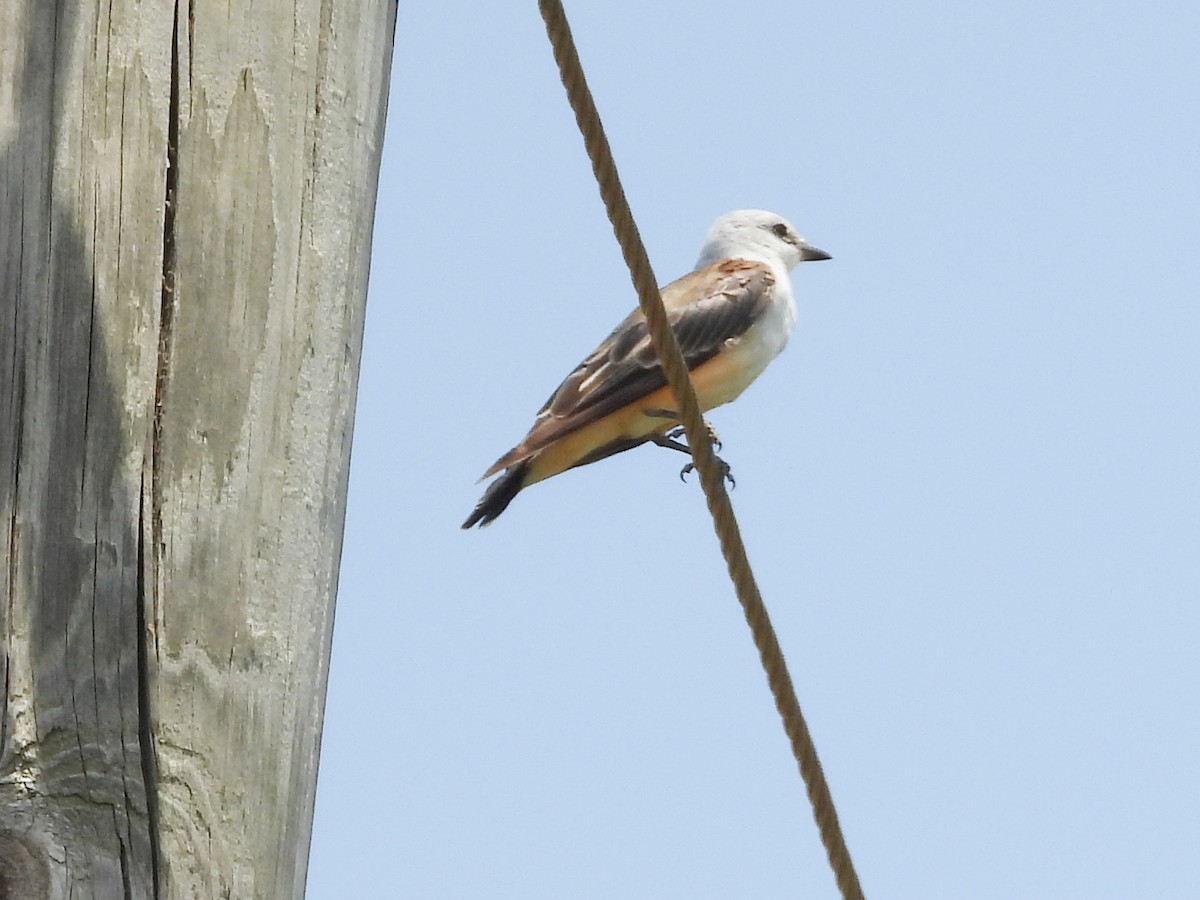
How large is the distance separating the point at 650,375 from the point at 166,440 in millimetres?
4681

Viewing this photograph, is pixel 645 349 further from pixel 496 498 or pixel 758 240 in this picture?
pixel 758 240

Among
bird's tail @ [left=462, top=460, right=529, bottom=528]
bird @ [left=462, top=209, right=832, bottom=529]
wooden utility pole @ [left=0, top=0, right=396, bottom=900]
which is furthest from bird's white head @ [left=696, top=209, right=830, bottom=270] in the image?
wooden utility pole @ [left=0, top=0, right=396, bottom=900]

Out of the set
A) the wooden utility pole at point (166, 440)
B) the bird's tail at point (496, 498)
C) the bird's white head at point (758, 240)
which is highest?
the bird's white head at point (758, 240)

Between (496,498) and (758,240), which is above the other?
(758,240)

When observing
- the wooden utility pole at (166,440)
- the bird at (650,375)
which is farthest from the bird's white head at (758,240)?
the wooden utility pole at (166,440)

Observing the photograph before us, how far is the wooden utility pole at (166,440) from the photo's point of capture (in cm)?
175

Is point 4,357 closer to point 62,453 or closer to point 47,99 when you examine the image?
point 62,453

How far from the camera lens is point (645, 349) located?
21.6 ft

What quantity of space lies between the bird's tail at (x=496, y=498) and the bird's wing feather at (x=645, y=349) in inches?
5.9

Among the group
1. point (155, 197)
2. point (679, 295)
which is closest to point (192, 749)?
point (155, 197)

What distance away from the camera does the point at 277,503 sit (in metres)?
1.85

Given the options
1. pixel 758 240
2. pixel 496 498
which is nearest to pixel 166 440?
pixel 496 498

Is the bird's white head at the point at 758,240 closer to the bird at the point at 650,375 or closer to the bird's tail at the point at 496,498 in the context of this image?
the bird at the point at 650,375

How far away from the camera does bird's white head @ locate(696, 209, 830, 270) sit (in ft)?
26.5
